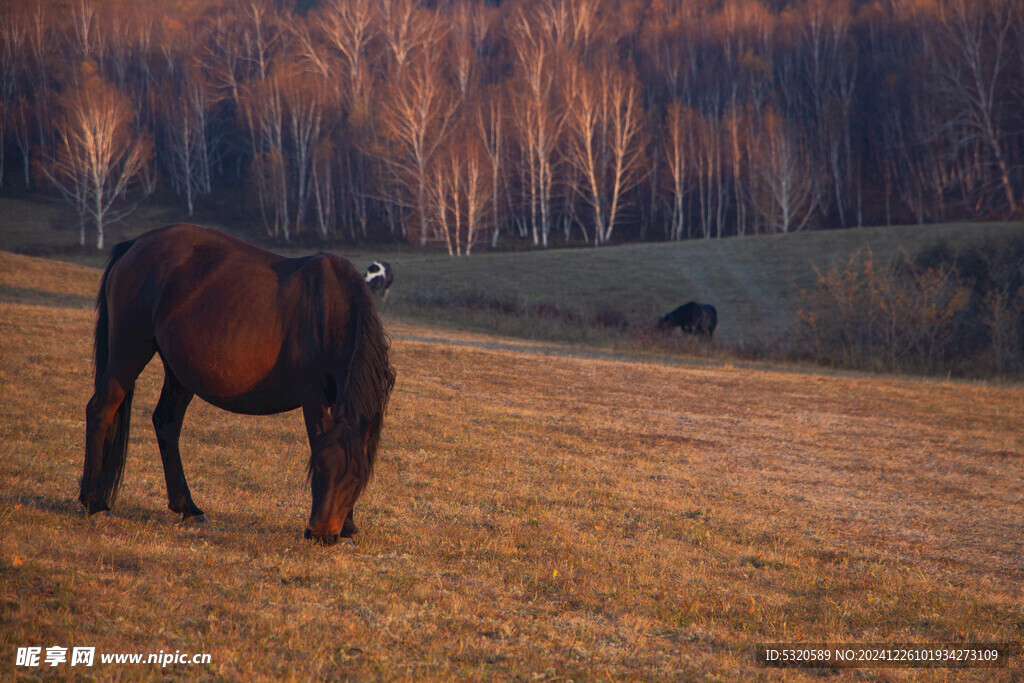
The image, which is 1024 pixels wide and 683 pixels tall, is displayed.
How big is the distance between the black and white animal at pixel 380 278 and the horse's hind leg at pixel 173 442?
25948 mm

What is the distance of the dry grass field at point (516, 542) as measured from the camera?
13.3 ft

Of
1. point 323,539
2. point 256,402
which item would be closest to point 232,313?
point 256,402

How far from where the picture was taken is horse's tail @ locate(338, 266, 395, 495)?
16.8 ft

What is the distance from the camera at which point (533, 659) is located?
4082 mm

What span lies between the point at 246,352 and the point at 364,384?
0.86 m

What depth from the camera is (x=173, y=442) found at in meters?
5.81

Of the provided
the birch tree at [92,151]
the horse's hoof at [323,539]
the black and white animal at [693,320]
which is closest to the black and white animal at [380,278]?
the black and white animal at [693,320]

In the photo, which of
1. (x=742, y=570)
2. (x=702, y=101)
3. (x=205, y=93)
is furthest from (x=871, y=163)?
(x=742, y=570)

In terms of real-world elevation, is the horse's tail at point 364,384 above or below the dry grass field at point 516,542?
above

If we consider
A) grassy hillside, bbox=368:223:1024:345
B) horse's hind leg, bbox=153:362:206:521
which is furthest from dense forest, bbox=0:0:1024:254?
horse's hind leg, bbox=153:362:206:521

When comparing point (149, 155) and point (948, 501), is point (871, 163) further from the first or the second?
point (948, 501)

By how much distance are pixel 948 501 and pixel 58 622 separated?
938 cm

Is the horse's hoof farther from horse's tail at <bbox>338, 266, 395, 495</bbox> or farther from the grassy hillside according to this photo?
the grassy hillside

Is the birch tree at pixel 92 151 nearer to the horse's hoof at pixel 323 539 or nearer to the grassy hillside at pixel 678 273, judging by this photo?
the grassy hillside at pixel 678 273
